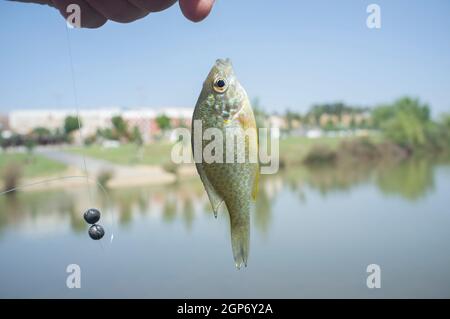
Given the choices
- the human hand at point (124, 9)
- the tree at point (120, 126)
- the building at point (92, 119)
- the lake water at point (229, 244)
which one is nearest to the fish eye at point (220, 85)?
the human hand at point (124, 9)

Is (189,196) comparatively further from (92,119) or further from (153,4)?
(153,4)

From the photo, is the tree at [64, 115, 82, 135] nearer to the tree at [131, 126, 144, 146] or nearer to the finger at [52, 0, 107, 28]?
the tree at [131, 126, 144, 146]

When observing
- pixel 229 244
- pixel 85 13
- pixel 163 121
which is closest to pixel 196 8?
pixel 85 13

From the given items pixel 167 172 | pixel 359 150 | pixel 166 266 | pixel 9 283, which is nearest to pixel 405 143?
pixel 359 150

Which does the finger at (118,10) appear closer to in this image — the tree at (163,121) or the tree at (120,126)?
the tree at (120,126)

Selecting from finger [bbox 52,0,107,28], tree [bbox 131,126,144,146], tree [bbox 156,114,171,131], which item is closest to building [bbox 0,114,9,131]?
tree [bbox 156,114,171,131]

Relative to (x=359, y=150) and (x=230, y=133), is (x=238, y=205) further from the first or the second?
(x=359, y=150)
